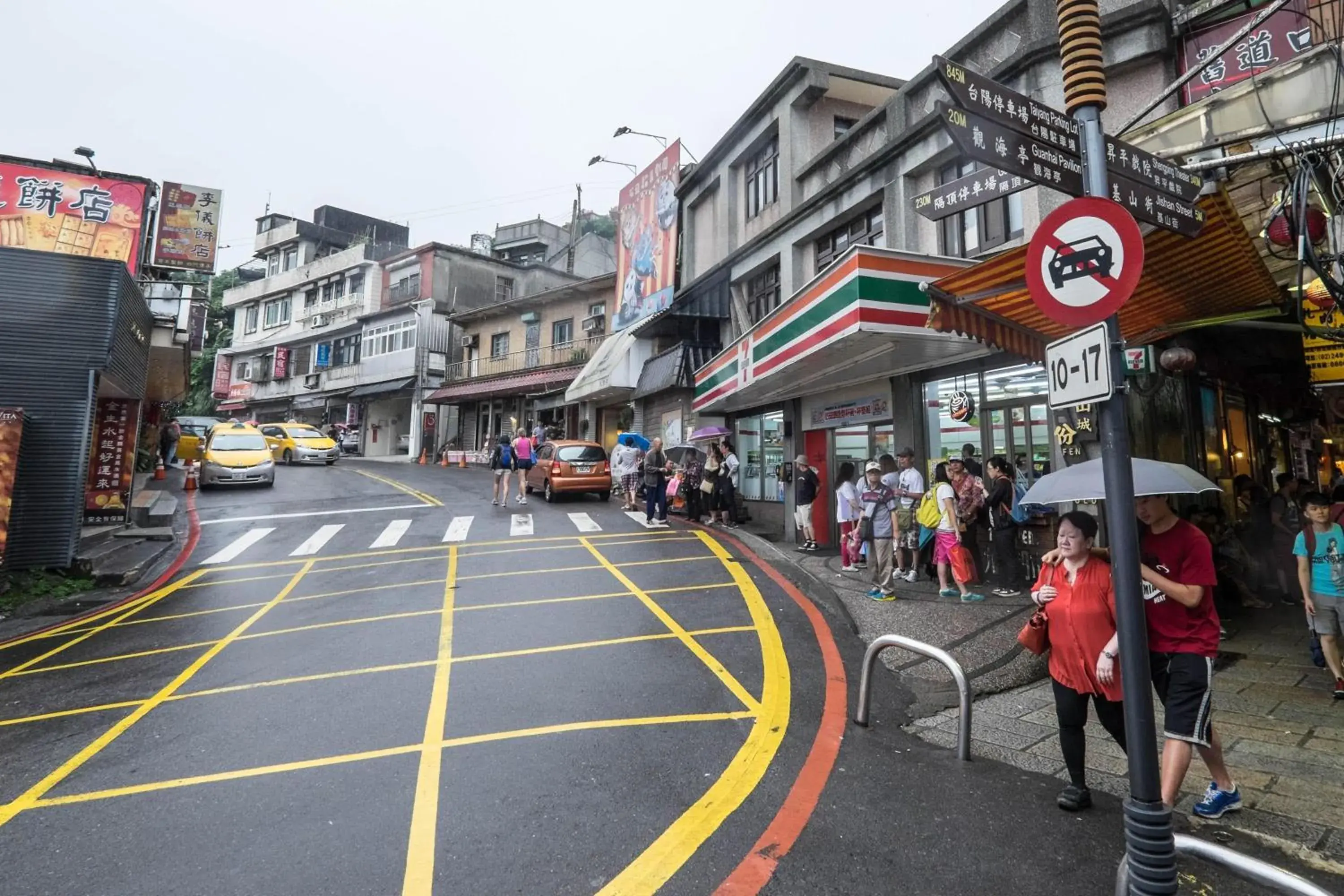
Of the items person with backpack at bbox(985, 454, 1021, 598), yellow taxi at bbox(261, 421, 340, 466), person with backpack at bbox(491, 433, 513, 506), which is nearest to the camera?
person with backpack at bbox(985, 454, 1021, 598)

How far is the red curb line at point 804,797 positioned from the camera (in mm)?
2783

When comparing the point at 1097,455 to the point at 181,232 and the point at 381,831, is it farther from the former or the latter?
the point at 181,232

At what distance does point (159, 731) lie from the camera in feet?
14.9

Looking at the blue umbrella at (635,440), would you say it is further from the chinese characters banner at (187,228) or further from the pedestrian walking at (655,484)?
the chinese characters banner at (187,228)

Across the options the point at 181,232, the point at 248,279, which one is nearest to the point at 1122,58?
the point at 181,232

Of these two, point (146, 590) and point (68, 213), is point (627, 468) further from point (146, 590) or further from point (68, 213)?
point (68, 213)

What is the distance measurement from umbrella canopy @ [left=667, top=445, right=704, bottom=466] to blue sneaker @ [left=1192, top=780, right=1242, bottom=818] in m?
12.5

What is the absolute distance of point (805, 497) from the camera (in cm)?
1158

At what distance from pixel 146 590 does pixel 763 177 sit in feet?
51.1

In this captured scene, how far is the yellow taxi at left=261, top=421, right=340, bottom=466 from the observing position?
26062mm

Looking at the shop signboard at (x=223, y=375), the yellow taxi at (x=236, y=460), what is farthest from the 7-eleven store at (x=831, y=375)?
the shop signboard at (x=223, y=375)

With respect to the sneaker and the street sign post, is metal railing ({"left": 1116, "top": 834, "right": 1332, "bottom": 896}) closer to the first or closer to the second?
the sneaker

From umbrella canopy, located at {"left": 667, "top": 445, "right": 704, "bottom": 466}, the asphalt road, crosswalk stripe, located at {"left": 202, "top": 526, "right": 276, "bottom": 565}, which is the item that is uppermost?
umbrella canopy, located at {"left": 667, "top": 445, "right": 704, "bottom": 466}

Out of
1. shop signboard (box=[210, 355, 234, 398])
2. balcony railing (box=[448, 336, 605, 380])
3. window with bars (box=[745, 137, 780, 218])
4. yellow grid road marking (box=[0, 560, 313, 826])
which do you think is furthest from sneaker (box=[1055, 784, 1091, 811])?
shop signboard (box=[210, 355, 234, 398])
